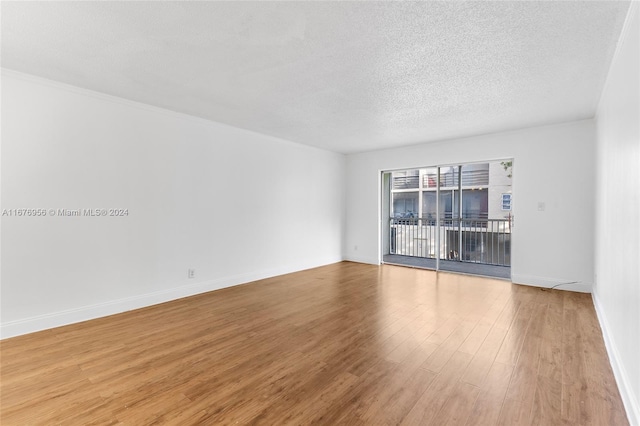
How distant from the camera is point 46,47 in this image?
236 cm

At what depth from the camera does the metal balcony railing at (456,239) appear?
6.47 metres

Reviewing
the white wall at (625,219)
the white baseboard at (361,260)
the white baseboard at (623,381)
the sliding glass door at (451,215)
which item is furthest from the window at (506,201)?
the white baseboard at (623,381)

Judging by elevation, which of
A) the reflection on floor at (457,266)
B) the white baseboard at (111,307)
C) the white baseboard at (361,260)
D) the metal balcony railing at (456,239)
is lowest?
the white baseboard at (111,307)

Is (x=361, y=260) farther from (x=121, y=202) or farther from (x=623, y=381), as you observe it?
(x=623, y=381)

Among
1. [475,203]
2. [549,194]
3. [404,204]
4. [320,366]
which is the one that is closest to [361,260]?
[404,204]

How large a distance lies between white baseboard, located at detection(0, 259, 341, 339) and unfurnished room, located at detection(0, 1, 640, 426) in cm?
2

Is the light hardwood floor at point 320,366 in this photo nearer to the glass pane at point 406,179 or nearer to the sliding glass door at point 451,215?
the sliding glass door at point 451,215

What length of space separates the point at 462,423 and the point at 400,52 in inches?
102

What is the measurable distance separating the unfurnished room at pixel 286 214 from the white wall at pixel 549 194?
0.03 metres

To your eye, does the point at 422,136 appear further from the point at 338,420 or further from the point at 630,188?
the point at 338,420

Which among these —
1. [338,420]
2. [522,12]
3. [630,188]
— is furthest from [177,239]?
[630,188]

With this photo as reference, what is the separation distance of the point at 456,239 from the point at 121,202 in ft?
21.8

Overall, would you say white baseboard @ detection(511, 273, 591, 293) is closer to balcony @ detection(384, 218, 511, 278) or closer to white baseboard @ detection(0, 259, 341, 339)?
balcony @ detection(384, 218, 511, 278)

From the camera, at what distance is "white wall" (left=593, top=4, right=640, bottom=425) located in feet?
5.53
